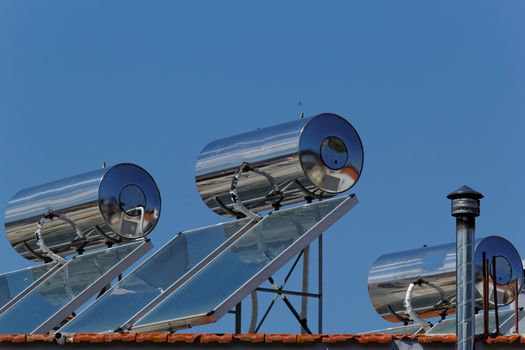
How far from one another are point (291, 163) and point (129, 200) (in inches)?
153

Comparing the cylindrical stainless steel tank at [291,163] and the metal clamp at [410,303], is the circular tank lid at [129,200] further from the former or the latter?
the metal clamp at [410,303]

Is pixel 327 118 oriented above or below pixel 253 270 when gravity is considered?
above

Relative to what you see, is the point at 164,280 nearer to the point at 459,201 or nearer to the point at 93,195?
the point at 93,195

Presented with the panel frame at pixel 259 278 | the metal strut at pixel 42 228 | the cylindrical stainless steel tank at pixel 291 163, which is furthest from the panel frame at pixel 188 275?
the metal strut at pixel 42 228

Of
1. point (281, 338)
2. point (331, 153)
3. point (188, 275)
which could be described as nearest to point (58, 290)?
point (188, 275)

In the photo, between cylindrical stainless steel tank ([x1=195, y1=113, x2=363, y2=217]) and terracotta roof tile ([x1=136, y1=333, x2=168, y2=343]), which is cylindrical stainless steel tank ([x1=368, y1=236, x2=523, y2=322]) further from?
terracotta roof tile ([x1=136, y1=333, x2=168, y2=343])

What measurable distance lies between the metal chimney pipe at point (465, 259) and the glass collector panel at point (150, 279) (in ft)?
19.8

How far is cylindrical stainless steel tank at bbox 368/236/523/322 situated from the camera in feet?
84.1

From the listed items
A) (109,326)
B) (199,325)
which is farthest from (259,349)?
(109,326)

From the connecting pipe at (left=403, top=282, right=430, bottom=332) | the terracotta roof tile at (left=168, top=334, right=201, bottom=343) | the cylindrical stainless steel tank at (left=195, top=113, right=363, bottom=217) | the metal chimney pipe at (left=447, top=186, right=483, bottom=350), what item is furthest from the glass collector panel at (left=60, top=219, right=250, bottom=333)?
the metal chimney pipe at (left=447, top=186, right=483, bottom=350)

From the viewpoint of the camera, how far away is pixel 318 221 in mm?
22719

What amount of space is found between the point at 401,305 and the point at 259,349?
718 centimetres

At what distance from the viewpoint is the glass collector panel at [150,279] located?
22781 mm

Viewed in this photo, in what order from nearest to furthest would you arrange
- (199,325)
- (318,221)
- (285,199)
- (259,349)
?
(259,349)
(199,325)
(318,221)
(285,199)
